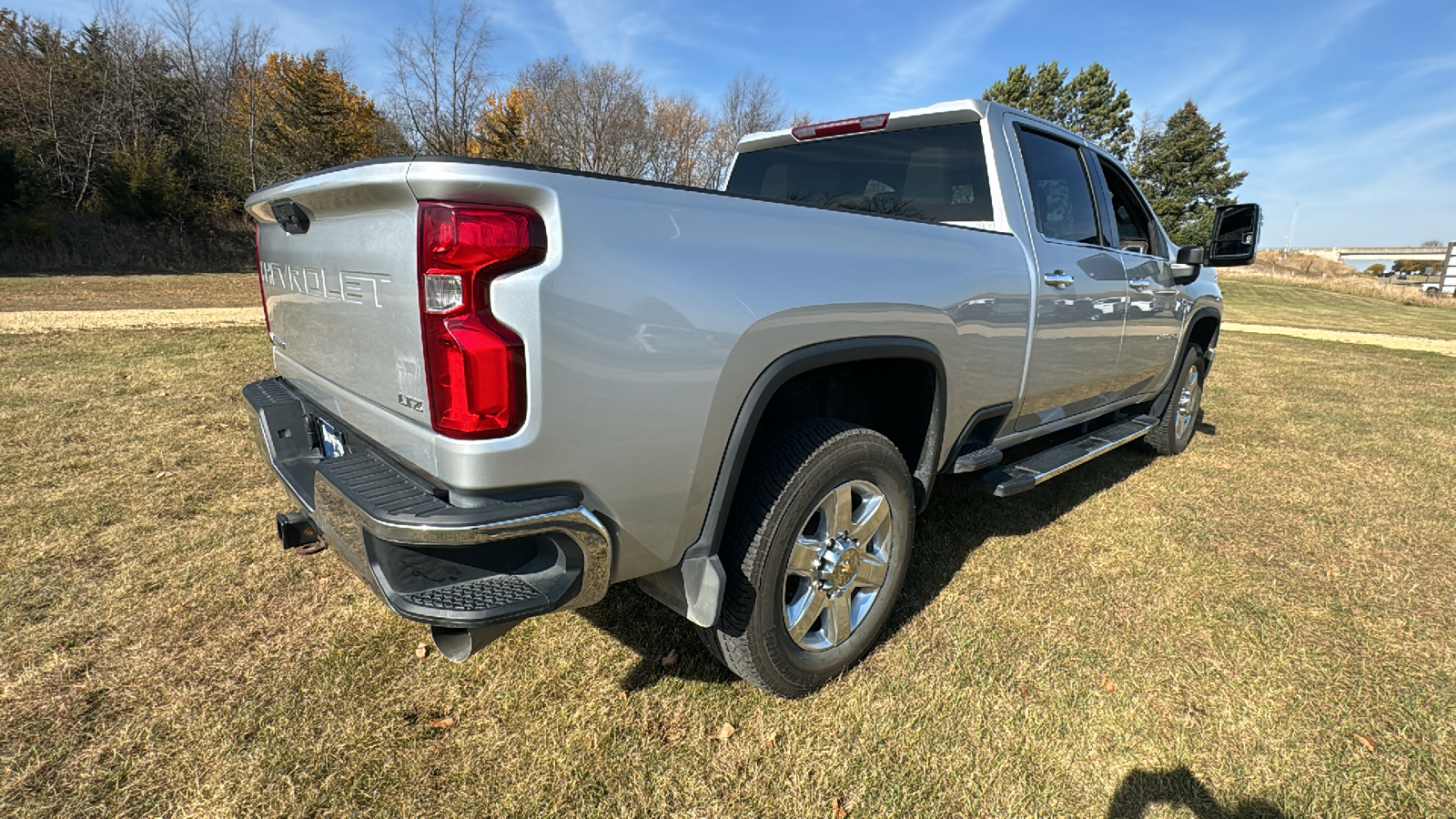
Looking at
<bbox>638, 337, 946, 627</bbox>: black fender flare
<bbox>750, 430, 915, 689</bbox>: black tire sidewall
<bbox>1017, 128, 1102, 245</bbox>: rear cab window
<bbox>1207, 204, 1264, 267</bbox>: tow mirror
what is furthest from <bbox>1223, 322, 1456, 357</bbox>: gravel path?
<bbox>638, 337, 946, 627</bbox>: black fender flare

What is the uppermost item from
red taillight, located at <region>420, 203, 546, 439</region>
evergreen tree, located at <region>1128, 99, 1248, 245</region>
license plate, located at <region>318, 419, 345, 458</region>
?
evergreen tree, located at <region>1128, 99, 1248, 245</region>

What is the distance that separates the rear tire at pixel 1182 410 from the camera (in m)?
4.97

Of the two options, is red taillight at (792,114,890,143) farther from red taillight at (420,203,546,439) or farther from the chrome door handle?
red taillight at (420,203,546,439)

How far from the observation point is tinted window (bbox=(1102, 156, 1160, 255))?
4023 millimetres

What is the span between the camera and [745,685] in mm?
2428

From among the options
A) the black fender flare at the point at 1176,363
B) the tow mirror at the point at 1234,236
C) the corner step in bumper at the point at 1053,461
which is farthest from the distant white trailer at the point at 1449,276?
the corner step in bumper at the point at 1053,461

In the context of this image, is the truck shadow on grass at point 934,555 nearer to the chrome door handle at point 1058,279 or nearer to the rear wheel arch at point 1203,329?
the rear wheel arch at point 1203,329

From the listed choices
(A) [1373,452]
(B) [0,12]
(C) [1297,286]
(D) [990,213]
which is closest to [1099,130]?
(C) [1297,286]

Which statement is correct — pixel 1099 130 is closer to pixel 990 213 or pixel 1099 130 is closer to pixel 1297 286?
pixel 1297 286

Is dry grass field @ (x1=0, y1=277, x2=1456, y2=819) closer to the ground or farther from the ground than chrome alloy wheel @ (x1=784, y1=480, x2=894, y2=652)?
closer to the ground

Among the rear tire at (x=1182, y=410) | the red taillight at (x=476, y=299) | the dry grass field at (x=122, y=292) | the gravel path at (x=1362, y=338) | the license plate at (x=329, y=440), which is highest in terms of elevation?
the red taillight at (x=476, y=299)

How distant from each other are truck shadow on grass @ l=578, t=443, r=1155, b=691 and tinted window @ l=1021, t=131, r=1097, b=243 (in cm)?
143

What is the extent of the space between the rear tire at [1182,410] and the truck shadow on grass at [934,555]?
196mm

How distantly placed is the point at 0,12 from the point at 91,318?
27411 millimetres
